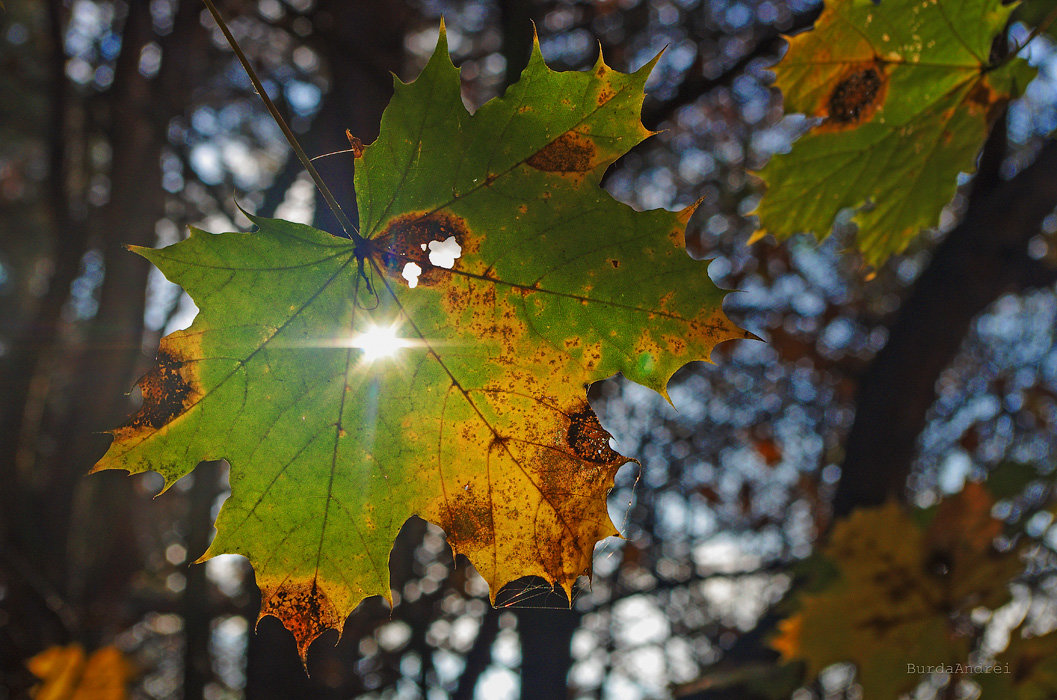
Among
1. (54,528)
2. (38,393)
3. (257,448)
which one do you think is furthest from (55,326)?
(257,448)

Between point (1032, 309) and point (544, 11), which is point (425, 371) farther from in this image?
point (1032, 309)

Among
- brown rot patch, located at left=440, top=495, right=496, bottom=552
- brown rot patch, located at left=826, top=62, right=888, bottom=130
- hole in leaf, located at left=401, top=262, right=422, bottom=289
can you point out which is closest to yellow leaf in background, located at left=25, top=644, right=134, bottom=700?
brown rot patch, located at left=440, top=495, right=496, bottom=552

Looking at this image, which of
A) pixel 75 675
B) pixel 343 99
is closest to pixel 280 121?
pixel 343 99

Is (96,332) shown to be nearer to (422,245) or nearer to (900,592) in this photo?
(422,245)

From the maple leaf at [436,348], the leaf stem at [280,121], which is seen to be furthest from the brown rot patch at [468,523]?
the leaf stem at [280,121]

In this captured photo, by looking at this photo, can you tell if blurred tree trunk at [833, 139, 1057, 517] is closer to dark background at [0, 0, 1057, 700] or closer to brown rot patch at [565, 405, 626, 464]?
dark background at [0, 0, 1057, 700]

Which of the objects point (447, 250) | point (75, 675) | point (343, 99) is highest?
point (343, 99)

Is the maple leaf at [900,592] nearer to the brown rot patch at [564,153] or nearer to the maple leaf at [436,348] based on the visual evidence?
the maple leaf at [436,348]
